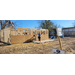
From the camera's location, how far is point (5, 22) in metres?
19.3

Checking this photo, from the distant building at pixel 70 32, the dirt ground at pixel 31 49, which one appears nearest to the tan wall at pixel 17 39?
the dirt ground at pixel 31 49

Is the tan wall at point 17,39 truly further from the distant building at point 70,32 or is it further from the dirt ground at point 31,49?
the distant building at point 70,32

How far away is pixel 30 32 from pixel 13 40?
14.9 feet

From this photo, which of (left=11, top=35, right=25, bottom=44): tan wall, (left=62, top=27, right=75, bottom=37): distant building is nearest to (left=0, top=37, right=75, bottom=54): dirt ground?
(left=11, top=35, right=25, bottom=44): tan wall

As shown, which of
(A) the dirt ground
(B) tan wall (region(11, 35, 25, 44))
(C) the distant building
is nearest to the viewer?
(A) the dirt ground

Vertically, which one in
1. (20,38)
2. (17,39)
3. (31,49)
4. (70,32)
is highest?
(70,32)

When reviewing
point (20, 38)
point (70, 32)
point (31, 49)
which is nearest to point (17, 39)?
point (20, 38)

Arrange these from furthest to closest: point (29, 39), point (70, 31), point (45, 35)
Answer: point (70, 31), point (45, 35), point (29, 39)

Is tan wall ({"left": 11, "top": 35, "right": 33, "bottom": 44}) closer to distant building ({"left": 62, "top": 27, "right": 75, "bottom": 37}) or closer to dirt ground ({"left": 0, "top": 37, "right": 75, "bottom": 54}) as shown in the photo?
dirt ground ({"left": 0, "top": 37, "right": 75, "bottom": 54})

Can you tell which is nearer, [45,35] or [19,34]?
[19,34]

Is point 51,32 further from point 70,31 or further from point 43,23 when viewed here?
point 70,31

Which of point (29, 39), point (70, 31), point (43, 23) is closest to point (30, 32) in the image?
point (29, 39)

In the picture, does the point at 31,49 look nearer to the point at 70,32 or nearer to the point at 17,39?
the point at 17,39
